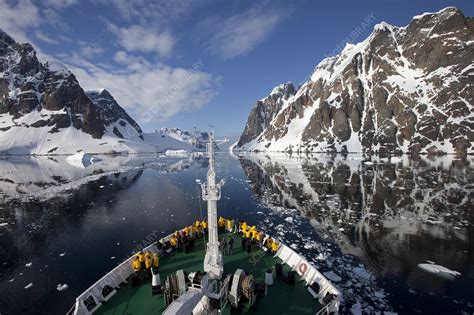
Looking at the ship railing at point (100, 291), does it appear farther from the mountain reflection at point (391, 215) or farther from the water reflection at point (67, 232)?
the mountain reflection at point (391, 215)

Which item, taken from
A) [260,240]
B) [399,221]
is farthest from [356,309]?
[399,221]

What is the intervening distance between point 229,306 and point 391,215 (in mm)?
29118

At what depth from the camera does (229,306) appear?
42.8 feet

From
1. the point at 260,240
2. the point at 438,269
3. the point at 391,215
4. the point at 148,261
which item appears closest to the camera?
the point at 148,261

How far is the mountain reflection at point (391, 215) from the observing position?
2266cm

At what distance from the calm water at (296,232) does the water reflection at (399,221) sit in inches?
4.5

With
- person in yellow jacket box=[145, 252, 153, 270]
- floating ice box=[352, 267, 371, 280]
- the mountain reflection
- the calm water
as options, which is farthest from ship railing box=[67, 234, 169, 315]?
the mountain reflection

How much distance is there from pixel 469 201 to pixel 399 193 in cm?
906

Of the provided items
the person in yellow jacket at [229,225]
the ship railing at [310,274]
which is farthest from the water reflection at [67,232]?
the ship railing at [310,274]

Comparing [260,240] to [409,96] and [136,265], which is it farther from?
[409,96]

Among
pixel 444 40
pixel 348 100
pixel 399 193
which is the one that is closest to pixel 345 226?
pixel 399 193

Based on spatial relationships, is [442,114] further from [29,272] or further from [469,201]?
[29,272]

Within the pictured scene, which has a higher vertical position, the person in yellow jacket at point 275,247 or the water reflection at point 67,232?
the person in yellow jacket at point 275,247

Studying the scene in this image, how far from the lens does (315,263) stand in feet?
69.6
